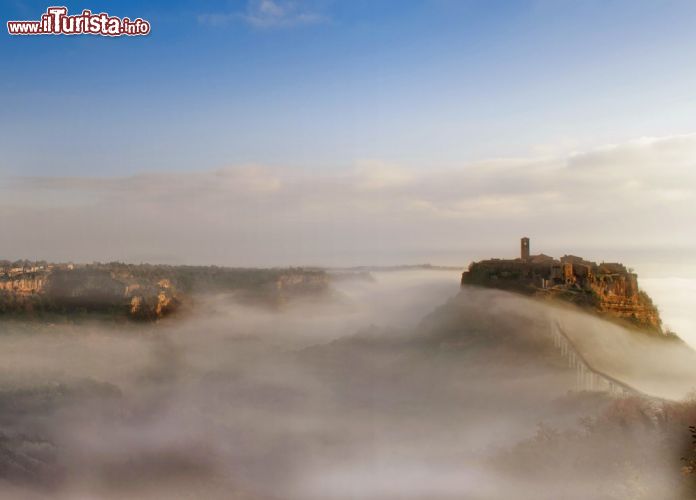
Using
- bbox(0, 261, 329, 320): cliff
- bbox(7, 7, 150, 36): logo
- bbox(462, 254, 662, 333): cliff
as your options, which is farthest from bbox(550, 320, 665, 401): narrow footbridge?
bbox(0, 261, 329, 320): cliff

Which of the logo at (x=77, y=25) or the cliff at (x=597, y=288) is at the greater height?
the logo at (x=77, y=25)

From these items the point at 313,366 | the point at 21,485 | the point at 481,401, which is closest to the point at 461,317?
the point at 481,401

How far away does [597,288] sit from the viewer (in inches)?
1449

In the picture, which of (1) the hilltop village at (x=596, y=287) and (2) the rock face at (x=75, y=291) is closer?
(1) the hilltop village at (x=596, y=287)

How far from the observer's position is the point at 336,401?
6250 centimetres

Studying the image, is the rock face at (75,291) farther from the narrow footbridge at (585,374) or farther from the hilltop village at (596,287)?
the narrow footbridge at (585,374)

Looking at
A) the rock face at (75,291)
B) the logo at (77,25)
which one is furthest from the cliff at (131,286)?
the logo at (77,25)

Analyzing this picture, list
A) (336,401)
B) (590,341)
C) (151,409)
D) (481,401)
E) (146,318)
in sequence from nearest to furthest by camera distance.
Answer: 1. (590,341)
2. (481,401)
3. (336,401)
4. (151,409)
5. (146,318)

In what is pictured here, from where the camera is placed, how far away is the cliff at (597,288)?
36.9 m

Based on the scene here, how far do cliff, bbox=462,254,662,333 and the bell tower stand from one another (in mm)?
1736

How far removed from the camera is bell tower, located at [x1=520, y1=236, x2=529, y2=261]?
4100cm

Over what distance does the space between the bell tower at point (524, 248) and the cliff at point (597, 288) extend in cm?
174

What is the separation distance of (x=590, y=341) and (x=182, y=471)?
36.1 m

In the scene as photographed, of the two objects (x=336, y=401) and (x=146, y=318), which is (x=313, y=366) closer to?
(x=336, y=401)
